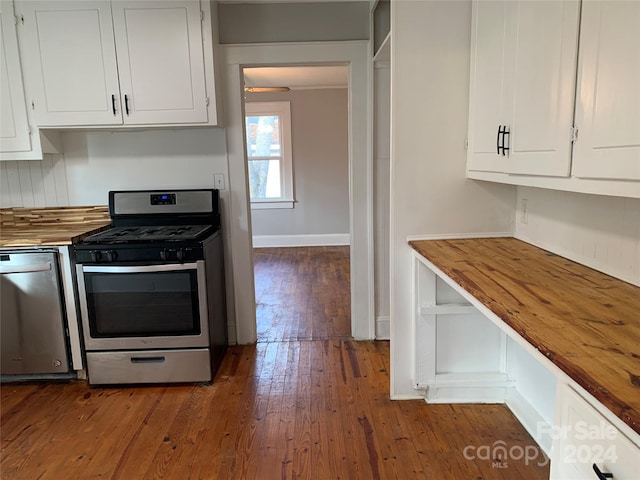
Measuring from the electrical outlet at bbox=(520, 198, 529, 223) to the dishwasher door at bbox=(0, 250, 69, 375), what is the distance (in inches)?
101

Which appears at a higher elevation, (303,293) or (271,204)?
(271,204)

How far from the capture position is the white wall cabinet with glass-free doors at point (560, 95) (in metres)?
1.14

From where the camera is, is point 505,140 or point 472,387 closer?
point 505,140

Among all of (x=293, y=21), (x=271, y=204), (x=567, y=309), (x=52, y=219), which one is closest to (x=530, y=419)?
(x=567, y=309)

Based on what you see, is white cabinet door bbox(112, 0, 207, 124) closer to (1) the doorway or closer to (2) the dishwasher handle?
(2) the dishwasher handle

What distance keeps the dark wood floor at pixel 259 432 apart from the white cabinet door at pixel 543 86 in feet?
4.19

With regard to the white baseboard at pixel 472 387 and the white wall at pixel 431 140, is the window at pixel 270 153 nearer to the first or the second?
the white wall at pixel 431 140

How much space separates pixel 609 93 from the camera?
119 cm

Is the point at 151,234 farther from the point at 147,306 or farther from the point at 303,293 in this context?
the point at 303,293

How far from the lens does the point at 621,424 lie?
83 cm

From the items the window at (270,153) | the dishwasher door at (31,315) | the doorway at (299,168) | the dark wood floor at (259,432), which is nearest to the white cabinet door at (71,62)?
the dishwasher door at (31,315)

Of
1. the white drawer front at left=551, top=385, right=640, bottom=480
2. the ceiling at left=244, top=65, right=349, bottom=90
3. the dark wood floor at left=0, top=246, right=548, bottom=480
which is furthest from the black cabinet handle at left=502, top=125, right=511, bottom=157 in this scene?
the ceiling at left=244, top=65, right=349, bottom=90

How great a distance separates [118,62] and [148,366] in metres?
1.83

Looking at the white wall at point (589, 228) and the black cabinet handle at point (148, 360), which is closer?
the white wall at point (589, 228)
